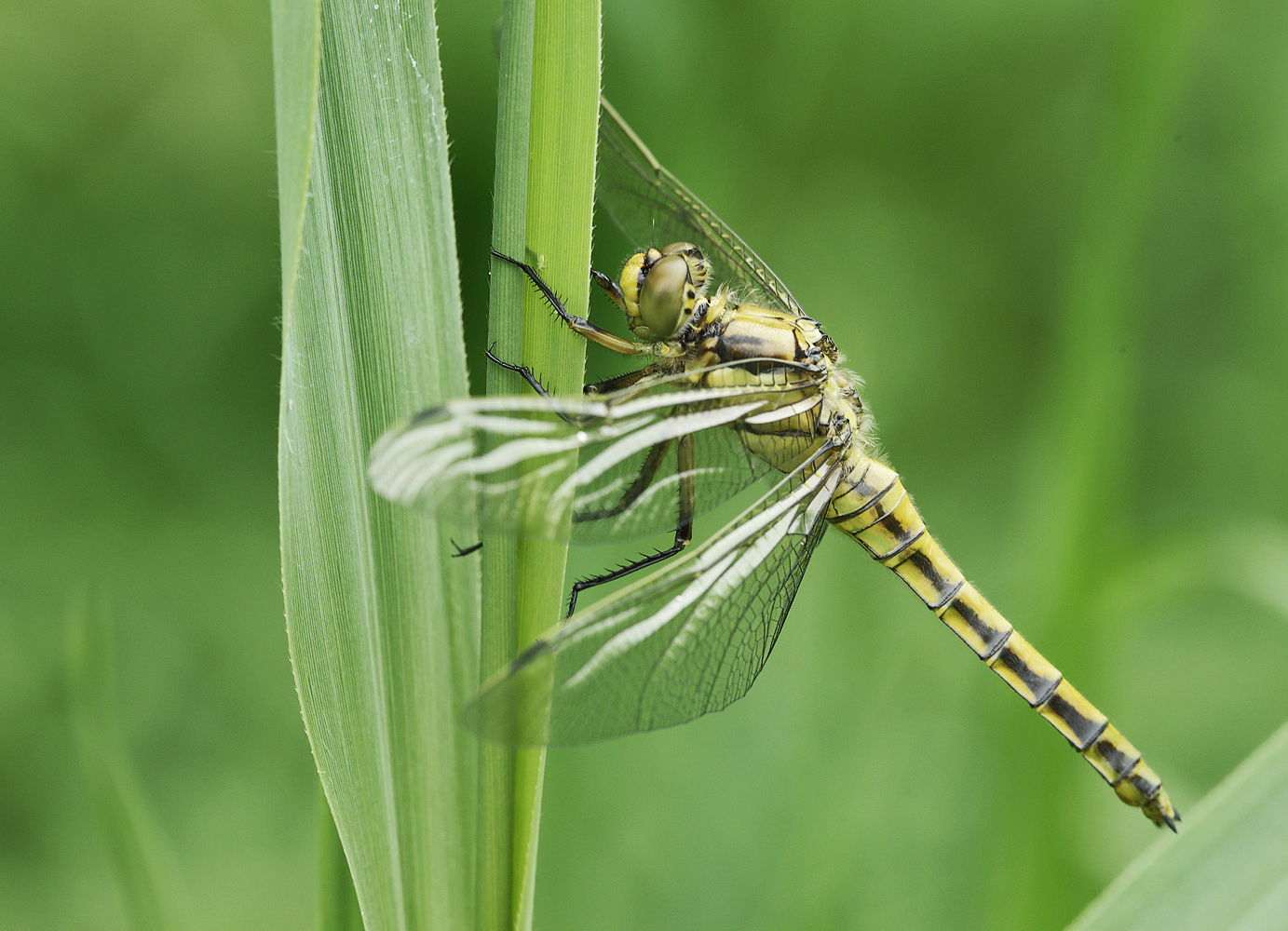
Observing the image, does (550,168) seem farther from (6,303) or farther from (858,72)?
(6,303)

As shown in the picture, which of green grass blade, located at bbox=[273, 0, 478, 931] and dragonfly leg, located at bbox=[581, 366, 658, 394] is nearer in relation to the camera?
green grass blade, located at bbox=[273, 0, 478, 931]

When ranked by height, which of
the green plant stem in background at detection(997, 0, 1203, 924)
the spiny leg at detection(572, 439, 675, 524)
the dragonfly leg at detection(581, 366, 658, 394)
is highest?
the dragonfly leg at detection(581, 366, 658, 394)

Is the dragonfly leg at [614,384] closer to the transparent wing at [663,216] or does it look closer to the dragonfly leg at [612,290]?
the dragonfly leg at [612,290]

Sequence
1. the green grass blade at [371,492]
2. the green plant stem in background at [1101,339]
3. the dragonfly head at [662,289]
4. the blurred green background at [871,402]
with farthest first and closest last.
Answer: the blurred green background at [871,402] < the dragonfly head at [662,289] < the green plant stem in background at [1101,339] < the green grass blade at [371,492]

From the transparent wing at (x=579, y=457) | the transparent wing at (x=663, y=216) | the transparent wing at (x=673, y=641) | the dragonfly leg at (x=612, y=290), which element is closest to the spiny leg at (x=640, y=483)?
the transparent wing at (x=579, y=457)

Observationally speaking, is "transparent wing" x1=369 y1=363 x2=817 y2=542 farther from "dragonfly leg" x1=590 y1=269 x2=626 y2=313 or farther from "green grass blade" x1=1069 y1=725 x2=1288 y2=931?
"green grass blade" x1=1069 y1=725 x2=1288 y2=931

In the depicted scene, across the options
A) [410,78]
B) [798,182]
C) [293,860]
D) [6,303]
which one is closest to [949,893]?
Result: [293,860]

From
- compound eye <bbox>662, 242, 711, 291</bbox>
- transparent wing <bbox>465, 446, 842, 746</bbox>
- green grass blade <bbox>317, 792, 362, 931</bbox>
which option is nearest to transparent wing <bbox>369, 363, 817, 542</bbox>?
transparent wing <bbox>465, 446, 842, 746</bbox>
